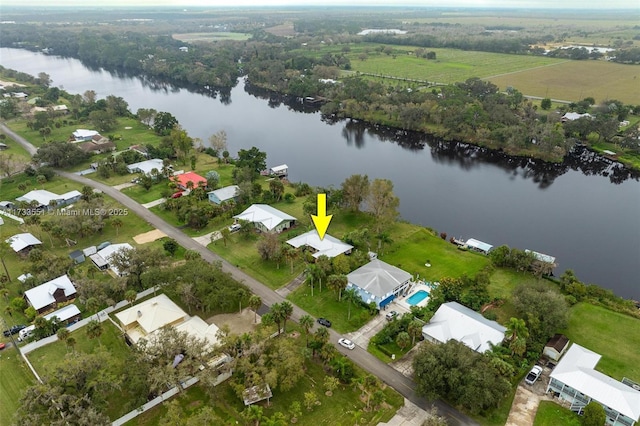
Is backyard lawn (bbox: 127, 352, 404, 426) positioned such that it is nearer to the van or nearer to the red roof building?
the van

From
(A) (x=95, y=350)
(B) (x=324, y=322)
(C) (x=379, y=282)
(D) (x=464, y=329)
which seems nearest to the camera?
(A) (x=95, y=350)

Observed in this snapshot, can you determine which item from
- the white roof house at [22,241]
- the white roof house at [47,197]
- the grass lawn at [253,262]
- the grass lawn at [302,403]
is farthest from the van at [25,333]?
the white roof house at [47,197]

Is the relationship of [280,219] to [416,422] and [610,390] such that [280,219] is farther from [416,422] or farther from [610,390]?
[610,390]

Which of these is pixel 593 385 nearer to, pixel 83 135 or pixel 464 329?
pixel 464 329

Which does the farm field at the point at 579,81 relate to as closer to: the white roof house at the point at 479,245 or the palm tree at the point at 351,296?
the white roof house at the point at 479,245

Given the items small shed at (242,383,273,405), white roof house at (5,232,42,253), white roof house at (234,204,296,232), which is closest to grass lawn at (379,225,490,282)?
white roof house at (234,204,296,232)

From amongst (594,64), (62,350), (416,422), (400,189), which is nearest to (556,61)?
(594,64)

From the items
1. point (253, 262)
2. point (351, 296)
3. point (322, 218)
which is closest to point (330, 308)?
point (351, 296)
